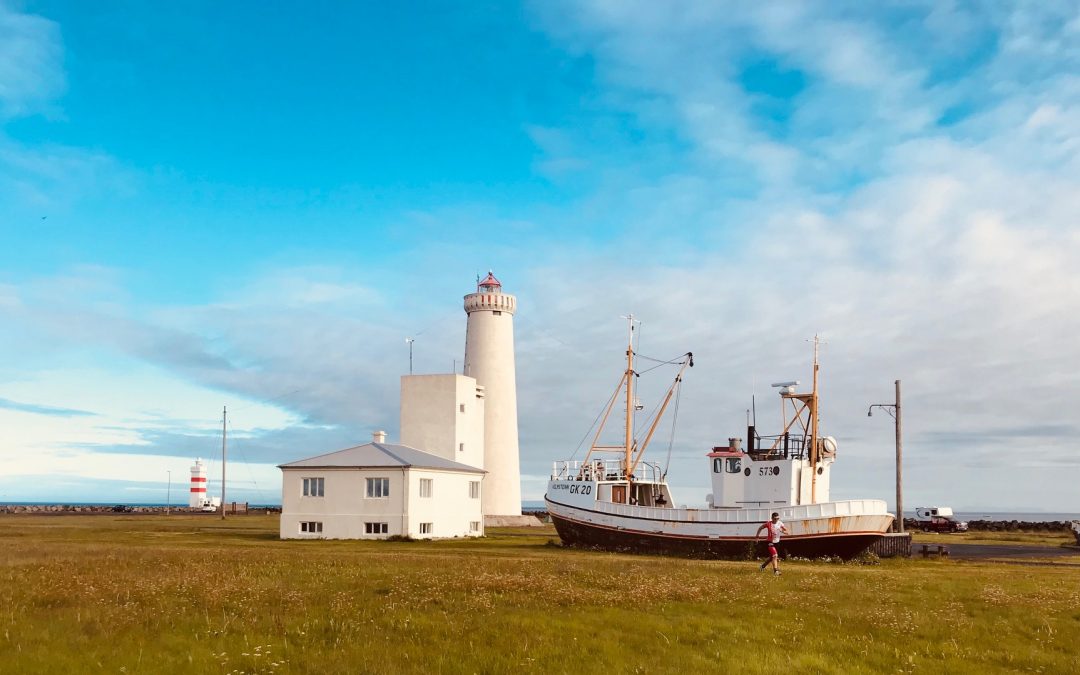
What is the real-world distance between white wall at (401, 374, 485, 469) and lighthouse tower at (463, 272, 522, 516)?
3.94m

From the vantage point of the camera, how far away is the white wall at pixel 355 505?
49.9m

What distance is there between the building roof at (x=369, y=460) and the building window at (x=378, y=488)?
79cm

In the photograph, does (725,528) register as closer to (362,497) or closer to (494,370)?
(362,497)

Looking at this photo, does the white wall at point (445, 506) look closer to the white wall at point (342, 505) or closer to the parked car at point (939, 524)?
the white wall at point (342, 505)

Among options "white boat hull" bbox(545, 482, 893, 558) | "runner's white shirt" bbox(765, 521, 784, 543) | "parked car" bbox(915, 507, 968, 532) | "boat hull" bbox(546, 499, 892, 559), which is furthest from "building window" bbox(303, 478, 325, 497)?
"parked car" bbox(915, 507, 968, 532)

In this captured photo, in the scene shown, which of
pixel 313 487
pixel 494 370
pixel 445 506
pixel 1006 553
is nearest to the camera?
pixel 1006 553

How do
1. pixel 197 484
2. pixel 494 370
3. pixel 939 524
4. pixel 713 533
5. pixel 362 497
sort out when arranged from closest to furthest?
pixel 713 533
pixel 362 497
pixel 494 370
pixel 939 524
pixel 197 484

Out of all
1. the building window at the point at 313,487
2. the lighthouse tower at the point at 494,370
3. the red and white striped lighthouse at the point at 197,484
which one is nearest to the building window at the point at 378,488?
the building window at the point at 313,487

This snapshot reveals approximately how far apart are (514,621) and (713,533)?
2351 centimetres

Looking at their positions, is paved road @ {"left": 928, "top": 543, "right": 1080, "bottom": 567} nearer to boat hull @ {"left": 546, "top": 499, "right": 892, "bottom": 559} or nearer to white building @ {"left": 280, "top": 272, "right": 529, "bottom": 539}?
boat hull @ {"left": 546, "top": 499, "right": 892, "bottom": 559}

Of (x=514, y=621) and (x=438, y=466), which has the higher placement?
(x=438, y=466)

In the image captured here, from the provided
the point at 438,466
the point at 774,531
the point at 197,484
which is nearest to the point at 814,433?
the point at 774,531

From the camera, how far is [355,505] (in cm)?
5047

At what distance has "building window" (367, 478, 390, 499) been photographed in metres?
50.3
